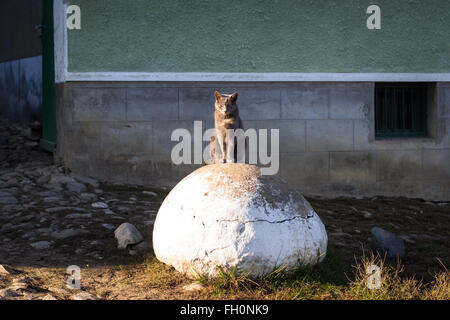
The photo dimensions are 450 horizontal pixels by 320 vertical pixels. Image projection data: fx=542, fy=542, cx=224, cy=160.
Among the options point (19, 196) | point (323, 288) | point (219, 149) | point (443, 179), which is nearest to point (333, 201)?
point (443, 179)

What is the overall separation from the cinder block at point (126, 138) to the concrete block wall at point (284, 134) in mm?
17

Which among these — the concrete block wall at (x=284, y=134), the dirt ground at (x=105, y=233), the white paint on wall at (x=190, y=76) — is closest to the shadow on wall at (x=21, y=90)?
the dirt ground at (x=105, y=233)

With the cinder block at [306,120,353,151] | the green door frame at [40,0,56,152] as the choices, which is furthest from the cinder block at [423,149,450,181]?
the green door frame at [40,0,56,152]

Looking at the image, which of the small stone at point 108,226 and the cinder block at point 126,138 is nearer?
the small stone at point 108,226

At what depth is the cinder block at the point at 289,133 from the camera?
31.3 feet

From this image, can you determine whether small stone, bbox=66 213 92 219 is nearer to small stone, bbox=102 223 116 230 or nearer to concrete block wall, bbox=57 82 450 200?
small stone, bbox=102 223 116 230

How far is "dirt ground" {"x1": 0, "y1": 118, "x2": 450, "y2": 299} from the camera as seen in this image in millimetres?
5266

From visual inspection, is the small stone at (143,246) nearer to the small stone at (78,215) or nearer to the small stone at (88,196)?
the small stone at (78,215)

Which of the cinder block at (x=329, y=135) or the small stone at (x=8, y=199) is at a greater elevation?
the cinder block at (x=329, y=135)

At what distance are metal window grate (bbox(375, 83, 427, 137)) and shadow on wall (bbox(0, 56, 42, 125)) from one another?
7.00 metres

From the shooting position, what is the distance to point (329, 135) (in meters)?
9.82

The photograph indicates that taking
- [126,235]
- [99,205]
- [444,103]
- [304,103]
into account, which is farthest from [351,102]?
[126,235]

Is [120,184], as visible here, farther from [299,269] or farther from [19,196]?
[299,269]

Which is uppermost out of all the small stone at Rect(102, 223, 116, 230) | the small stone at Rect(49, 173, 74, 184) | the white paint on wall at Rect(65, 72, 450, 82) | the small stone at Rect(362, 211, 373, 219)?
the white paint on wall at Rect(65, 72, 450, 82)
